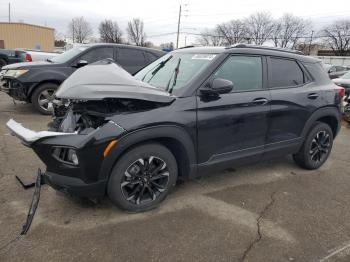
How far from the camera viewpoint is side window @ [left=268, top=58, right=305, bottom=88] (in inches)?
161

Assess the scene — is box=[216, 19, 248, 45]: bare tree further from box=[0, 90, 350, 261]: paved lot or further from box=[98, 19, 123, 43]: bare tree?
box=[0, 90, 350, 261]: paved lot

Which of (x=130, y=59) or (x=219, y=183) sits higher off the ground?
(x=130, y=59)

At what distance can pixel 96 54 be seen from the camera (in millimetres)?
7980

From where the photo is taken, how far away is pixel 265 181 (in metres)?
4.32

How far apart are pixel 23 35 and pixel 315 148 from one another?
49.3 metres

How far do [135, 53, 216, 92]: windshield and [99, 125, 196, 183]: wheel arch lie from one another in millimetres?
556

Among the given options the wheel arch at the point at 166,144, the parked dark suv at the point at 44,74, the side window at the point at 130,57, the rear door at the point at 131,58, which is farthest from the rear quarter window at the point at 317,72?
the side window at the point at 130,57

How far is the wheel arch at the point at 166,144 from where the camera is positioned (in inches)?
115

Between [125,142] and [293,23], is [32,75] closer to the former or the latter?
[125,142]

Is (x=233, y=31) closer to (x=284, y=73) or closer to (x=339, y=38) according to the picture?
(x=339, y=38)

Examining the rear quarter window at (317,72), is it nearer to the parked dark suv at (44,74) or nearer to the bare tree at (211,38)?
the parked dark suv at (44,74)

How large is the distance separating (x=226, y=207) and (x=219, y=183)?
0.65m

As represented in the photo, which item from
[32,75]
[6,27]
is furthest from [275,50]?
[6,27]

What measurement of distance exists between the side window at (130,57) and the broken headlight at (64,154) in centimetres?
577
